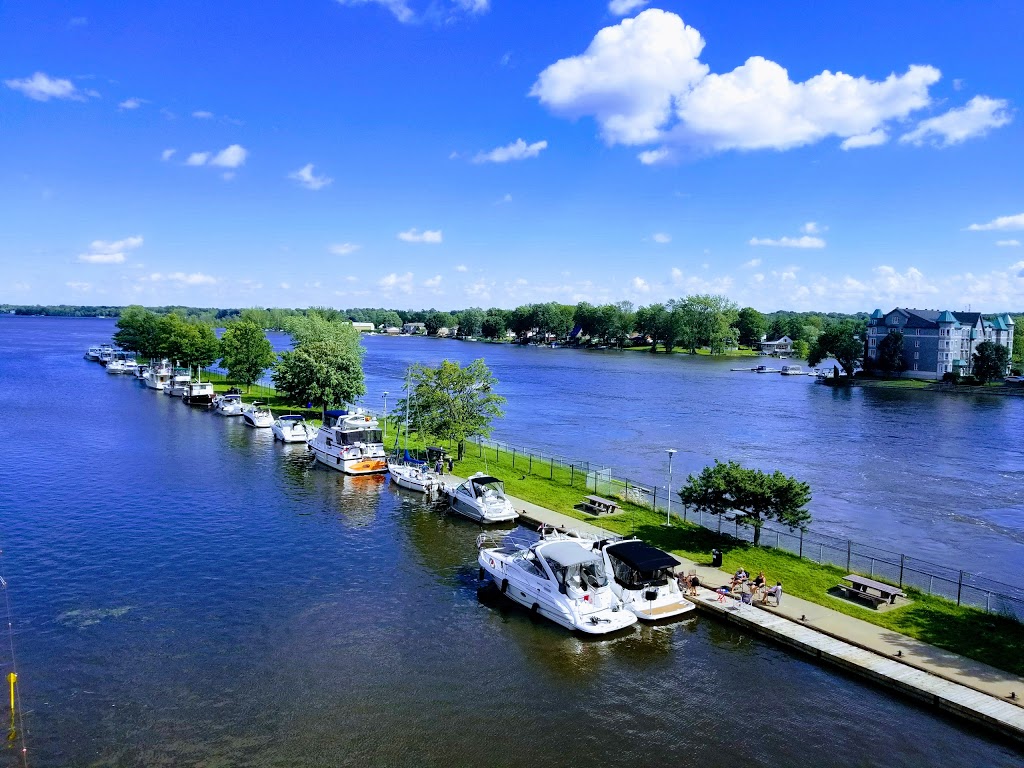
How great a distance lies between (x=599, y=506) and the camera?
37000 mm

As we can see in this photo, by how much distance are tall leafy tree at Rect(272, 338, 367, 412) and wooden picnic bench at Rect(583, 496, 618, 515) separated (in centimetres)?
3428

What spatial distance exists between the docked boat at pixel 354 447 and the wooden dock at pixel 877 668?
92.7 feet

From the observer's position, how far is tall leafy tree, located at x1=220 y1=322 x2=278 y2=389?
87.2 m

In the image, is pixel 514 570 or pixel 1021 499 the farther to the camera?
pixel 1021 499

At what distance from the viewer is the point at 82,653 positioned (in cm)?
2259

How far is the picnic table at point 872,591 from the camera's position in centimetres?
2495

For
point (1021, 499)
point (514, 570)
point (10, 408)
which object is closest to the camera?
point (514, 570)

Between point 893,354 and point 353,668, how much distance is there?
152 metres

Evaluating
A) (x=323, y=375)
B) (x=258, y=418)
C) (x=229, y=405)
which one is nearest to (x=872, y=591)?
(x=323, y=375)

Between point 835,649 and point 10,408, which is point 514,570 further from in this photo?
point 10,408

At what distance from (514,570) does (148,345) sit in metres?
120

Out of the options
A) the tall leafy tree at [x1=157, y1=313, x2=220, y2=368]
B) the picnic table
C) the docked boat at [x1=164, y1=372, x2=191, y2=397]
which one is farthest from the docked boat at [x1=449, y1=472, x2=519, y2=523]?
the tall leafy tree at [x1=157, y1=313, x2=220, y2=368]

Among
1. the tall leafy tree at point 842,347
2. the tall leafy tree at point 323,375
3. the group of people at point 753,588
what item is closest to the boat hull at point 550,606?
the group of people at point 753,588

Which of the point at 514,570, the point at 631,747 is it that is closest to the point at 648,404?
the point at 514,570
